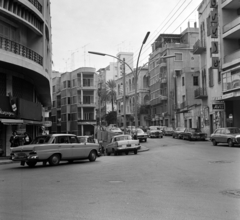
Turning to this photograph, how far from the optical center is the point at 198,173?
11.9 metres

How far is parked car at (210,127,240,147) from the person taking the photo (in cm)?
2660

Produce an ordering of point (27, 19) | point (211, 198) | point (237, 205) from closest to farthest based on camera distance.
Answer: point (237, 205) < point (211, 198) < point (27, 19)

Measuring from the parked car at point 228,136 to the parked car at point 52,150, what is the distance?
42.6ft

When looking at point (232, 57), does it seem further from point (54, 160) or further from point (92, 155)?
point (54, 160)

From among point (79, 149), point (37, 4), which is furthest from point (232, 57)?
point (79, 149)

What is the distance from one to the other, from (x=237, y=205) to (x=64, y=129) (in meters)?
67.0

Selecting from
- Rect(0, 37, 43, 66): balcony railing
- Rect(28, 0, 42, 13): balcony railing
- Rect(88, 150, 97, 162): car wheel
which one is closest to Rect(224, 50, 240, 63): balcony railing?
Rect(28, 0, 42, 13): balcony railing

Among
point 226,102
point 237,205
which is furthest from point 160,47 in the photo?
point 237,205

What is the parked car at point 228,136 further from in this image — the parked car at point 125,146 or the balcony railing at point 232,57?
the balcony railing at point 232,57

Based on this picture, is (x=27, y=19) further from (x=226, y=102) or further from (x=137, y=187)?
(x=226, y=102)

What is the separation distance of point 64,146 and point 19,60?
833 cm

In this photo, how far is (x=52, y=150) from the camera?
54.7 ft

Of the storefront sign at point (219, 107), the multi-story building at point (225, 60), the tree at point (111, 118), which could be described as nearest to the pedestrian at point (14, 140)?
the multi-story building at point (225, 60)

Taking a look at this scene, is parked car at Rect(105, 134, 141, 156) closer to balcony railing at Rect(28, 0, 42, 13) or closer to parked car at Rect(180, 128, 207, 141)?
balcony railing at Rect(28, 0, 42, 13)
